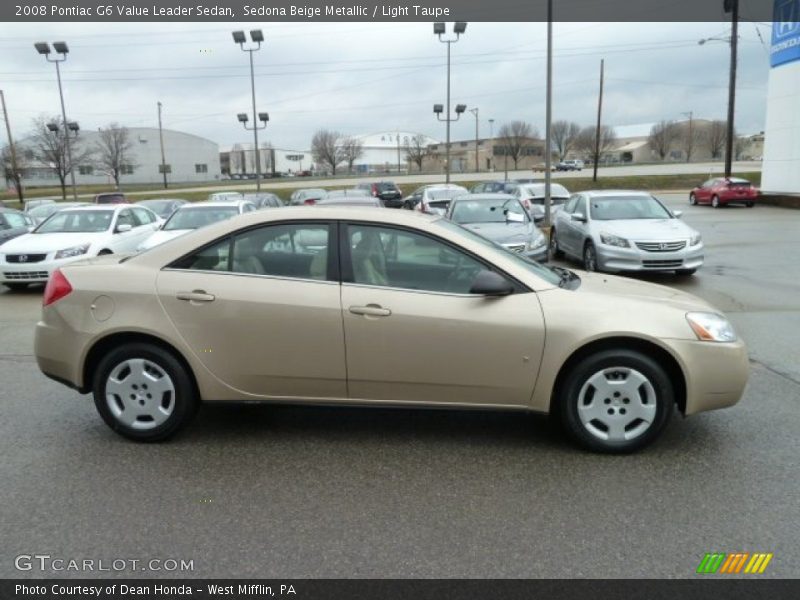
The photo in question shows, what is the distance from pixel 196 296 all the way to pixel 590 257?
28.6 ft

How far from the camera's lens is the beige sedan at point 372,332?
3871 millimetres

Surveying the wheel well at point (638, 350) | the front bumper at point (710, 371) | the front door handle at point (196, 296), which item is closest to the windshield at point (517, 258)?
the wheel well at point (638, 350)

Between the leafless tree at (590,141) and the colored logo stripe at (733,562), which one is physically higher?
the leafless tree at (590,141)

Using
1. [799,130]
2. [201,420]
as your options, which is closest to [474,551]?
[201,420]

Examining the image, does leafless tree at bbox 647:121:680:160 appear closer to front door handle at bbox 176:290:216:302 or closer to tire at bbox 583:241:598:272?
tire at bbox 583:241:598:272

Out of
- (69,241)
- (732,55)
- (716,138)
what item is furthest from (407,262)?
(716,138)

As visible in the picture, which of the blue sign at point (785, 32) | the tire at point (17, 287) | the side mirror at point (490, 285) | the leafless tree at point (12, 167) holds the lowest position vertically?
the tire at point (17, 287)

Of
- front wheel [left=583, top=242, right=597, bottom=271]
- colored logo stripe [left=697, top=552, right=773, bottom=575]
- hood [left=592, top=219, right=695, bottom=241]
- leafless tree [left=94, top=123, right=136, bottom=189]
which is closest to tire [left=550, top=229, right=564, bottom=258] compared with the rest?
front wheel [left=583, top=242, right=597, bottom=271]

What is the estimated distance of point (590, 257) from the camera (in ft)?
37.2

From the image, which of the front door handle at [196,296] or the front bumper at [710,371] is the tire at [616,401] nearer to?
the front bumper at [710,371]

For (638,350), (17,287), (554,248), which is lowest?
(17,287)

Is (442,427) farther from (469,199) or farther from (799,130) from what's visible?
(799,130)

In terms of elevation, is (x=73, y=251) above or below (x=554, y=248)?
above
